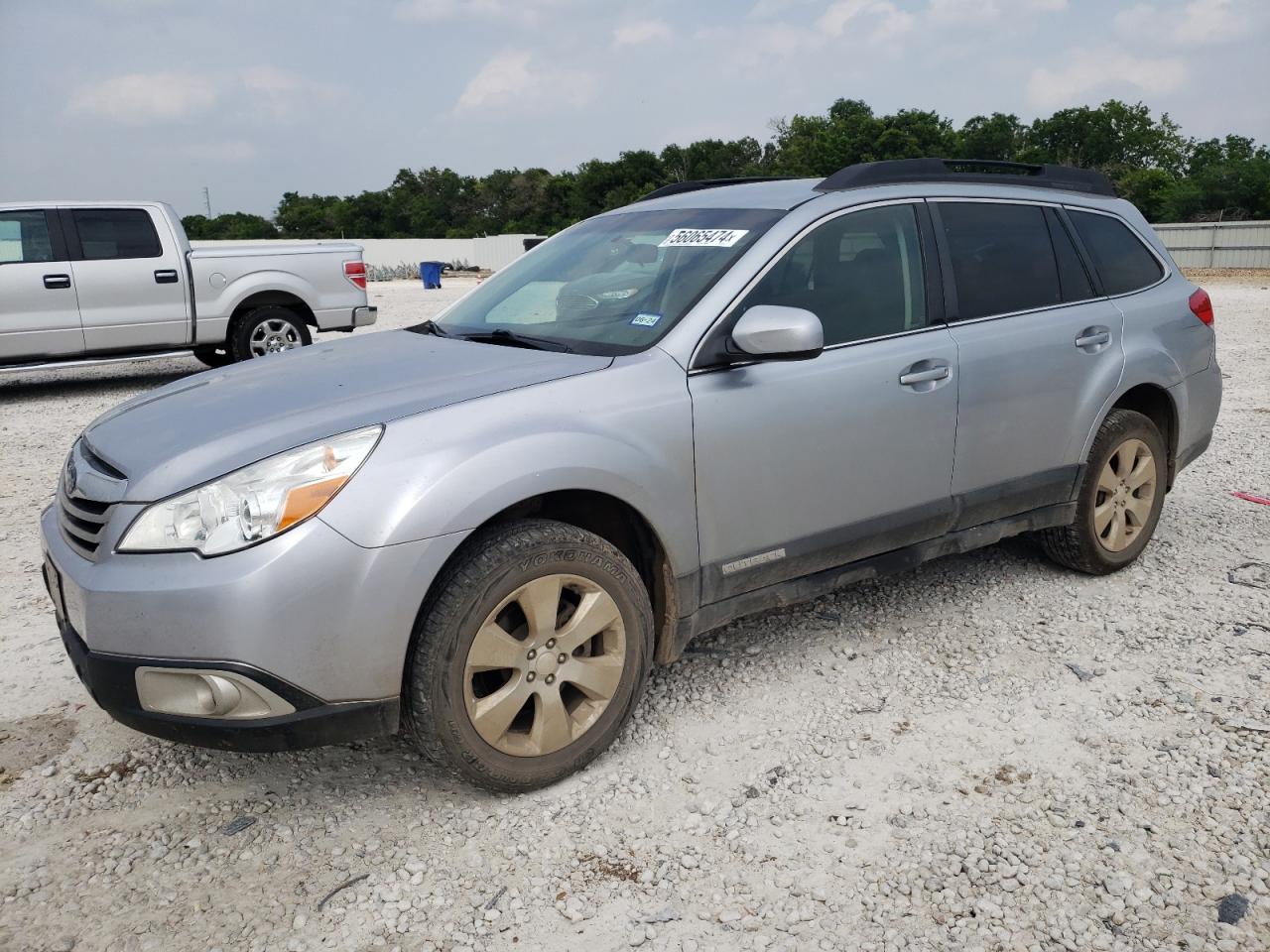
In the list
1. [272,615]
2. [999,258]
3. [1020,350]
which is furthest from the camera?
[999,258]

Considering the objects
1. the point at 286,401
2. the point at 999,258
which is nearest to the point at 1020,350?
the point at 999,258

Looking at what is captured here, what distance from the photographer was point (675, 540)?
3.13 m

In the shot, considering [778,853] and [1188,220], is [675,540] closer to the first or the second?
[778,853]

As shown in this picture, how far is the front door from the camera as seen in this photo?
3227mm

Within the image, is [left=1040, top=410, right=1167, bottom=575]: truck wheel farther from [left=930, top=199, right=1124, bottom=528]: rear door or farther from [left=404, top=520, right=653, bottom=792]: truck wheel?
[left=404, top=520, right=653, bottom=792]: truck wheel

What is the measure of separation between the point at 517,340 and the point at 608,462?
0.80 m

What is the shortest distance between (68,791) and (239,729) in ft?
2.94

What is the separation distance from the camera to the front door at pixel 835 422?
323 cm

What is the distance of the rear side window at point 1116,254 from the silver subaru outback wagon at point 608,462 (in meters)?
0.02

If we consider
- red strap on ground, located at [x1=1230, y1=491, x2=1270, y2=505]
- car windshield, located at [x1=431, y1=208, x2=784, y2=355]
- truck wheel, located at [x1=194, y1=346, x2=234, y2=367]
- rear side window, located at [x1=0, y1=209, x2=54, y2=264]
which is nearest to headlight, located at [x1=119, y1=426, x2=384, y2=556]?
car windshield, located at [x1=431, y1=208, x2=784, y2=355]

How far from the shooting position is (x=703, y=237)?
3.59m

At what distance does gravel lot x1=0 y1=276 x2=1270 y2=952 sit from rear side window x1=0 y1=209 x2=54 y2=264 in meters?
6.93

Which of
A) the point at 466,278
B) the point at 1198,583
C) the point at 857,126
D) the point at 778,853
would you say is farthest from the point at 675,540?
the point at 857,126

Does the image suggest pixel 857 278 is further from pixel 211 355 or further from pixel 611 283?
pixel 211 355
